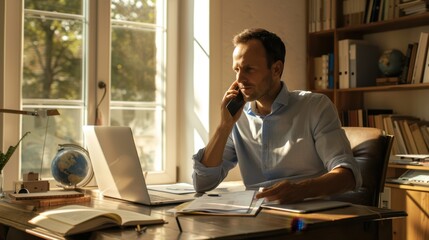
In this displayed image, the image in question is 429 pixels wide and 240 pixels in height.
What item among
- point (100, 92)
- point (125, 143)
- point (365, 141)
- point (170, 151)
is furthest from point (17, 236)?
point (170, 151)

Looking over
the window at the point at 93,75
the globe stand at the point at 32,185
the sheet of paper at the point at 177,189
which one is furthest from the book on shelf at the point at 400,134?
the globe stand at the point at 32,185

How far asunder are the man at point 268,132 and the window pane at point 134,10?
4.74 ft

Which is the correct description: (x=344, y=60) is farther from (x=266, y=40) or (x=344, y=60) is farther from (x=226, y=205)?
(x=226, y=205)

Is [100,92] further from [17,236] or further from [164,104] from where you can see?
[17,236]

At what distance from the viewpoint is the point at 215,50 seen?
3.74 meters

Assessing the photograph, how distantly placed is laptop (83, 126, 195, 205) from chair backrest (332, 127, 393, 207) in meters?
A: 0.65

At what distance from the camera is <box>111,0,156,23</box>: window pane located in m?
3.65

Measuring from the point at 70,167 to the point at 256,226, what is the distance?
1158 mm

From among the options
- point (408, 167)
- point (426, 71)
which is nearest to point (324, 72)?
point (426, 71)

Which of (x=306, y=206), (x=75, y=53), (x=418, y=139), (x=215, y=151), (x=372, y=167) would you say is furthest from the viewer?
(x=418, y=139)

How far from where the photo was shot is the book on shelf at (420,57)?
11.5 ft

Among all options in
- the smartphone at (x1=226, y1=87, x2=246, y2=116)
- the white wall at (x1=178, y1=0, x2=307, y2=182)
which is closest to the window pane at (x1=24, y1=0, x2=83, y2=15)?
the white wall at (x1=178, y1=0, x2=307, y2=182)

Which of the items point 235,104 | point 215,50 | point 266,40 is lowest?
point 235,104

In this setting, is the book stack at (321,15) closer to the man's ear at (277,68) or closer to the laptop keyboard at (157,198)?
the man's ear at (277,68)
